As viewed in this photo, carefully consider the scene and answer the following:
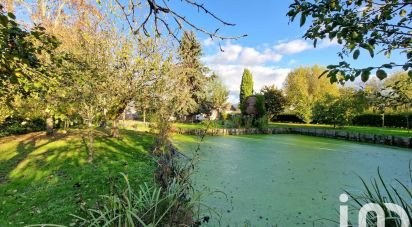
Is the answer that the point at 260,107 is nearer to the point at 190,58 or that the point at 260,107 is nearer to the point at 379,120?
the point at 190,58

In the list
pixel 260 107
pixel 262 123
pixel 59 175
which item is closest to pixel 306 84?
pixel 260 107

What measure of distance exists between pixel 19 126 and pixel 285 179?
358 inches

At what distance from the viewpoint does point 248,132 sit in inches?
515

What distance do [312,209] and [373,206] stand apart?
1.84 metres

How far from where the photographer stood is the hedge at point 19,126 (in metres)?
9.11

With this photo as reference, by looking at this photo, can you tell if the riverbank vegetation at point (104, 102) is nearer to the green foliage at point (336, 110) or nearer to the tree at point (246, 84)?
the green foliage at point (336, 110)

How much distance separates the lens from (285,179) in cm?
478

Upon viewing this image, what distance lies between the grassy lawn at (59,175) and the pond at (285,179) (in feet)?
4.05

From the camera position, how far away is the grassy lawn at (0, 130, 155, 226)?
2969 millimetres

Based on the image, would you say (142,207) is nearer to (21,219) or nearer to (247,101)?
(21,219)

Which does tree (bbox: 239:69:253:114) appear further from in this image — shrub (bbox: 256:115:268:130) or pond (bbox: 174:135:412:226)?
pond (bbox: 174:135:412:226)

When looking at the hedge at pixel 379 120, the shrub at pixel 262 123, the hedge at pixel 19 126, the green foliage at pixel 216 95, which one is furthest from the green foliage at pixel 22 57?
the green foliage at pixel 216 95

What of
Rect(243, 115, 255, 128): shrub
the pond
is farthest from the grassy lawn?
Rect(243, 115, 255, 128): shrub

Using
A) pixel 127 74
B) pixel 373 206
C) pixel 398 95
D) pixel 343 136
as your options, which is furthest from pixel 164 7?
pixel 343 136
